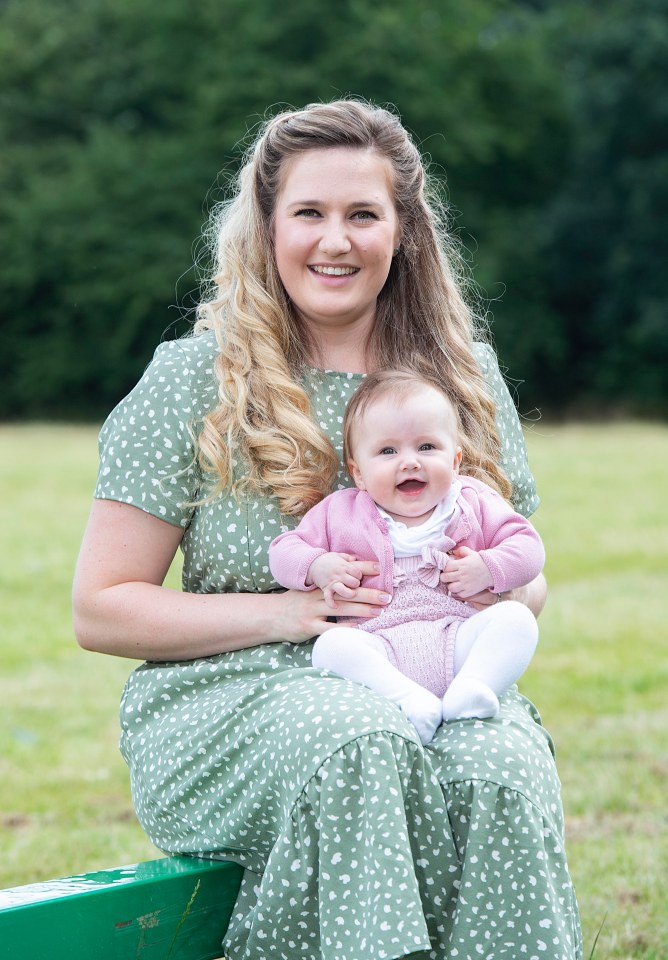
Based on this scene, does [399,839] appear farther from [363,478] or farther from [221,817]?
[363,478]

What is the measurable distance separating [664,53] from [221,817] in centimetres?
3224

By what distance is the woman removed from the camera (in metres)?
2.33

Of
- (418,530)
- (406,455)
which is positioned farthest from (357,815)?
(406,455)

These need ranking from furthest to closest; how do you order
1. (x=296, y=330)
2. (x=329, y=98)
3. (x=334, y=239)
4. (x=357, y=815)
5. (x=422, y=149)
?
(x=329, y=98) → (x=422, y=149) → (x=296, y=330) → (x=334, y=239) → (x=357, y=815)

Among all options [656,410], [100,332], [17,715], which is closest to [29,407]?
[100,332]

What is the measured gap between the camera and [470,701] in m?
2.49

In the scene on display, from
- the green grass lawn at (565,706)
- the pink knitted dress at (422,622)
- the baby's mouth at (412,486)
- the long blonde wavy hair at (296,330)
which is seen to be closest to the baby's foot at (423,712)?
the pink knitted dress at (422,622)

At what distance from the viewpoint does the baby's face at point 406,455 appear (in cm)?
275

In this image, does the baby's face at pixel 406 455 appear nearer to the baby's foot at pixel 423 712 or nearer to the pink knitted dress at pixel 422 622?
the pink knitted dress at pixel 422 622

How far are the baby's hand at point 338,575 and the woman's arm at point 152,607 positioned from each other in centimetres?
4

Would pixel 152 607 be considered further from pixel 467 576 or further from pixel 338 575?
pixel 467 576

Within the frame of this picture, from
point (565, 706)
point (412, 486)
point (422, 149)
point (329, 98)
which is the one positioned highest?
point (329, 98)

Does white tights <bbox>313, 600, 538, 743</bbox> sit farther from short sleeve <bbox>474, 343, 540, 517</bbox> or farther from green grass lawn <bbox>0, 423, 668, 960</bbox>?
green grass lawn <bbox>0, 423, 668, 960</bbox>

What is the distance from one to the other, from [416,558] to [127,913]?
89cm
